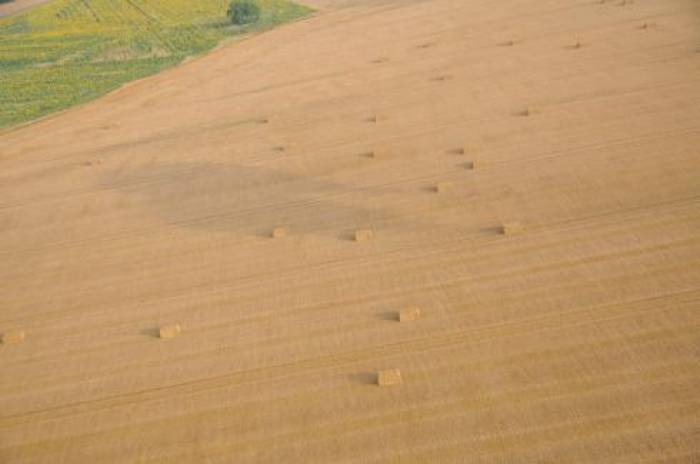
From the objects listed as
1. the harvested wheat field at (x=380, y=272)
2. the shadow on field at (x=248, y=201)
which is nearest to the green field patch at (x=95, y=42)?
the harvested wheat field at (x=380, y=272)

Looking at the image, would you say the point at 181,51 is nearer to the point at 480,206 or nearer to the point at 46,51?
the point at 46,51

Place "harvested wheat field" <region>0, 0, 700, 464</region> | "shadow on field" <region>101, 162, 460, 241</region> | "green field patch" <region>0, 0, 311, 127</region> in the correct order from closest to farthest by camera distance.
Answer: "harvested wheat field" <region>0, 0, 700, 464</region>, "shadow on field" <region>101, 162, 460, 241</region>, "green field patch" <region>0, 0, 311, 127</region>

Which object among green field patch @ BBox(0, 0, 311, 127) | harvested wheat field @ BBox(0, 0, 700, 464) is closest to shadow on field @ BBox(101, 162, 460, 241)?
harvested wheat field @ BBox(0, 0, 700, 464)

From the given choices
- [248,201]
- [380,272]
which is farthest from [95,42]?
[380,272]

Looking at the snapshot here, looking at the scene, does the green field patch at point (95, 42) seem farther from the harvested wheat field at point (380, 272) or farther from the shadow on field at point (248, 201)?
the shadow on field at point (248, 201)

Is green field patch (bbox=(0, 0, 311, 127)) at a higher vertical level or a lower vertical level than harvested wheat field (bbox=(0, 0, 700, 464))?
lower

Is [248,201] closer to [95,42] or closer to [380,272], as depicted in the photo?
[380,272]

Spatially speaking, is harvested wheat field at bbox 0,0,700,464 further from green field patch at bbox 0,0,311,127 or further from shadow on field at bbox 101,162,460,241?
green field patch at bbox 0,0,311,127
